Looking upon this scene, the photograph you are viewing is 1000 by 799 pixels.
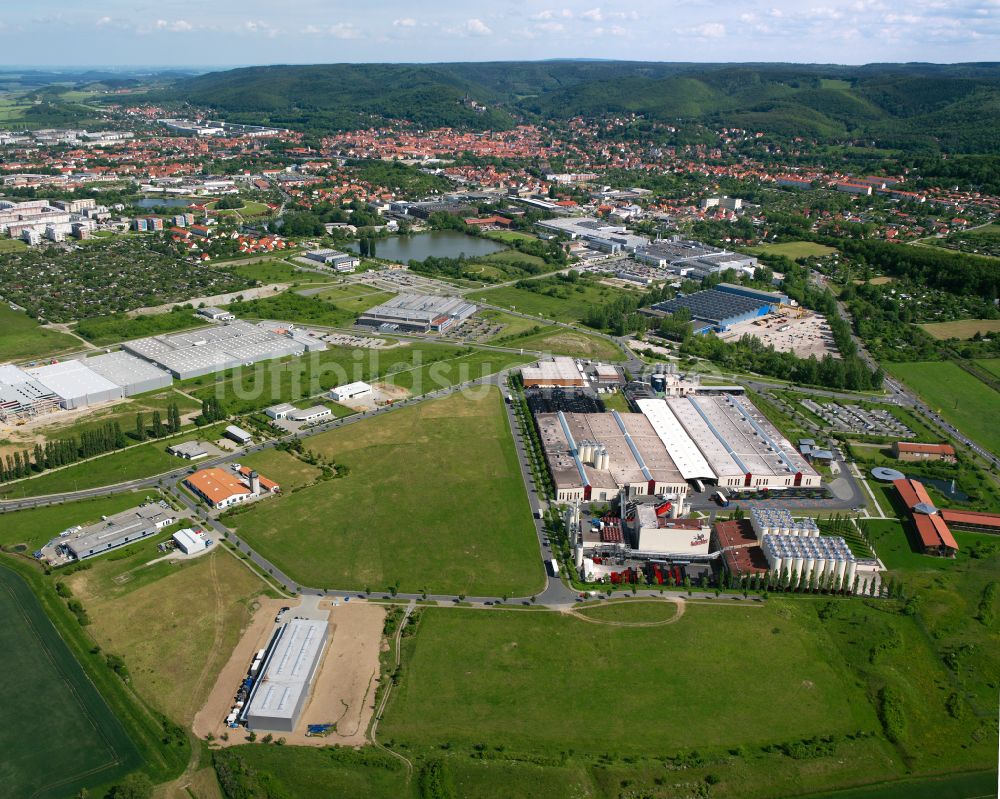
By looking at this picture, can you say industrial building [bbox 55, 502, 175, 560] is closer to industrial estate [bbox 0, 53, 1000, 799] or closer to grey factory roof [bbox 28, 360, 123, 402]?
industrial estate [bbox 0, 53, 1000, 799]

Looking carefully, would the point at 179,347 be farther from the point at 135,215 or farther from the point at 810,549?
the point at 135,215

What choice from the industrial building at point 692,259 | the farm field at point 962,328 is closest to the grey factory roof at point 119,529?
the farm field at point 962,328

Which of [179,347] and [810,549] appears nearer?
[810,549]

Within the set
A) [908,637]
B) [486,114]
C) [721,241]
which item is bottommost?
[908,637]

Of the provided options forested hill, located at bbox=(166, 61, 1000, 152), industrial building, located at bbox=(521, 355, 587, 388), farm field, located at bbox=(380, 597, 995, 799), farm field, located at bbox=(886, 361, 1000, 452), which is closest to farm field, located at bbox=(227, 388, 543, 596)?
farm field, located at bbox=(380, 597, 995, 799)

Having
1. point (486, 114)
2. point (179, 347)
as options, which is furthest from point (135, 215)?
point (486, 114)

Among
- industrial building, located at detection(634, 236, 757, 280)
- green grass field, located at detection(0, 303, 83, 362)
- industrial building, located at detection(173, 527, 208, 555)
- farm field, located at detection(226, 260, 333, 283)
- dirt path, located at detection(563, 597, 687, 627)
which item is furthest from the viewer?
industrial building, located at detection(634, 236, 757, 280)
